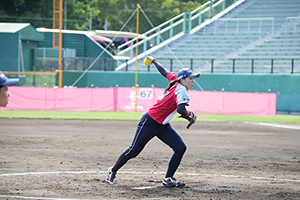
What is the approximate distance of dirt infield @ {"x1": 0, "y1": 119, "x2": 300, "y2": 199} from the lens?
7.17 meters

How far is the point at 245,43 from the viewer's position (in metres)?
36.5

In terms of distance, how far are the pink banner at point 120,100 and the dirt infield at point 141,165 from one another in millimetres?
7830

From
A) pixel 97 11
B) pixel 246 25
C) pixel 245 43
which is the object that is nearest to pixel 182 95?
pixel 245 43

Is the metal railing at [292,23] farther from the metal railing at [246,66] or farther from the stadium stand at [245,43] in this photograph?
the metal railing at [246,66]

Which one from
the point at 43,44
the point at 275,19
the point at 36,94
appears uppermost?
the point at 275,19

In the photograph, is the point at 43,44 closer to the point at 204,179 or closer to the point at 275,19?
the point at 275,19

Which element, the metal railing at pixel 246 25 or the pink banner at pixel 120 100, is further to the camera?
the metal railing at pixel 246 25

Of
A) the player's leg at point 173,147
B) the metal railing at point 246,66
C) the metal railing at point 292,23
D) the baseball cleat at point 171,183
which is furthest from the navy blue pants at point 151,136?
the metal railing at point 292,23

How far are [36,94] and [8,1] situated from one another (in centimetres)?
2206

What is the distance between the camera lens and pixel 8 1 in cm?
4381

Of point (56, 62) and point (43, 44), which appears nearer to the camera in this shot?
point (56, 62)

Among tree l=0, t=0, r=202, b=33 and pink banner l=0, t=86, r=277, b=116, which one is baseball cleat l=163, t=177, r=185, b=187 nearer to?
pink banner l=0, t=86, r=277, b=116

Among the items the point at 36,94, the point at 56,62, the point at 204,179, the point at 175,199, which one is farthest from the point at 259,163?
the point at 56,62

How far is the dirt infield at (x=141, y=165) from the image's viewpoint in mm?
7168
